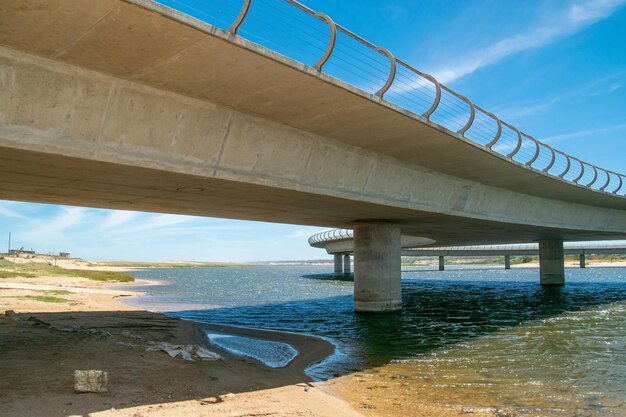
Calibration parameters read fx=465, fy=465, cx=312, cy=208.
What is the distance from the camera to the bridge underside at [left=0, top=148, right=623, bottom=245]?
11648mm

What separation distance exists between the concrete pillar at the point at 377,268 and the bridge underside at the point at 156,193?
967 mm

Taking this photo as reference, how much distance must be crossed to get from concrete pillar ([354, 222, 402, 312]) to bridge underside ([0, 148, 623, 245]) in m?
0.97

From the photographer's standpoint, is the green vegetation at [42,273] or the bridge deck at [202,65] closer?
the bridge deck at [202,65]

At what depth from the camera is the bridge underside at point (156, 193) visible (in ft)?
38.2

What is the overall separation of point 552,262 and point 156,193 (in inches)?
1870

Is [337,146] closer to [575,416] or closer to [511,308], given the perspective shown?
[575,416]

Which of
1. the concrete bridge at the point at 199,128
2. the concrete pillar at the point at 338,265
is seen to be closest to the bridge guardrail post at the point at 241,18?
the concrete bridge at the point at 199,128

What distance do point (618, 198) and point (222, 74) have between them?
108 ft

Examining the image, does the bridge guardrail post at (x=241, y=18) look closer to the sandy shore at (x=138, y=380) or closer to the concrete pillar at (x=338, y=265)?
the sandy shore at (x=138, y=380)

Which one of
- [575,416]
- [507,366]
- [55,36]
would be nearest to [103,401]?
[55,36]

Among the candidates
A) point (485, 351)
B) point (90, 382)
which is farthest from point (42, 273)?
point (90, 382)

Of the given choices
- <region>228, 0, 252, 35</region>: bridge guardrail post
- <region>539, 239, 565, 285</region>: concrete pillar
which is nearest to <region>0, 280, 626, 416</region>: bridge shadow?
<region>228, 0, 252, 35</region>: bridge guardrail post

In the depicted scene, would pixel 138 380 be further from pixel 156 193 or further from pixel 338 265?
pixel 338 265

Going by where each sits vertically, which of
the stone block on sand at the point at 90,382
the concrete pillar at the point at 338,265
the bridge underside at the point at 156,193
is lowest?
the concrete pillar at the point at 338,265
